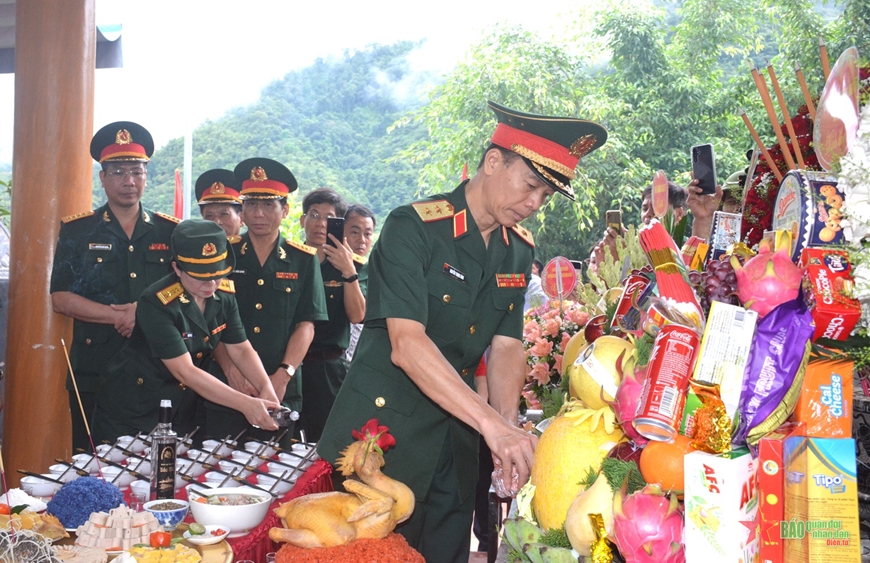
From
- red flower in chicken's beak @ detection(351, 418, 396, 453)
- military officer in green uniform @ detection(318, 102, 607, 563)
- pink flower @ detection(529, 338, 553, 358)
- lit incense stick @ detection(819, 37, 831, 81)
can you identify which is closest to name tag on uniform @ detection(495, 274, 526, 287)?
military officer in green uniform @ detection(318, 102, 607, 563)

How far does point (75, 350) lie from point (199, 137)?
60.4 feet

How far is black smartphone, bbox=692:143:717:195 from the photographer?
1741mm

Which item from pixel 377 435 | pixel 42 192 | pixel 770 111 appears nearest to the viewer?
pixel 770 111

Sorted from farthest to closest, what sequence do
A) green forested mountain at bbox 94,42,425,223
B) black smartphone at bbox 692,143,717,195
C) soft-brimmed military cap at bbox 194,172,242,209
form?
green forested mountain at bbox 94,42,425,223, soft-brimmed military cap at bbox 194,172,242,209, black smartphone at bbox 692,143,717,195

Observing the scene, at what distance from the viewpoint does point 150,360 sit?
9.66ft

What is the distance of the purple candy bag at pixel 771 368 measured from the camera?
1.02 metres

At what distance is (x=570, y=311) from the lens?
276 cm

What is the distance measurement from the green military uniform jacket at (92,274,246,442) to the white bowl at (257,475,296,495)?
0.79 m

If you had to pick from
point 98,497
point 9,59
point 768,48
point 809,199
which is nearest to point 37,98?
point 9,59

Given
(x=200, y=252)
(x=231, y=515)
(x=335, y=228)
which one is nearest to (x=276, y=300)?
(x=335, y=228)

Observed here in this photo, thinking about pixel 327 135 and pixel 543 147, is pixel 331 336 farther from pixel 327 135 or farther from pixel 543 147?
pixel 327 135

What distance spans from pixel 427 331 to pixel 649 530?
115 cm

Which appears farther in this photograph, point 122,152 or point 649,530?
point 122,152

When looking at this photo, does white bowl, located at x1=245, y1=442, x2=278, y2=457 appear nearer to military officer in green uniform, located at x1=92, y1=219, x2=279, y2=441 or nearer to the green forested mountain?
military officer in green uniform, located at x1=92, y1=219, x2=279, y2=441
